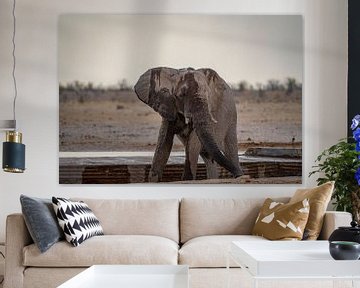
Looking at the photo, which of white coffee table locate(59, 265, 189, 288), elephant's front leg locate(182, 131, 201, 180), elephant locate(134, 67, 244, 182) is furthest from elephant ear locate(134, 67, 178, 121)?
white coffee table locate(59, 265, 189, 288)

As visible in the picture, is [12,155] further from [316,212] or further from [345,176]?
[345,176]

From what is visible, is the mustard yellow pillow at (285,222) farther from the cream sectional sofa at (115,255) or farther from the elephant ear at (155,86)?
the elephant ear at (155,86)

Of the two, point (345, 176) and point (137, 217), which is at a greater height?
point (345, 176)

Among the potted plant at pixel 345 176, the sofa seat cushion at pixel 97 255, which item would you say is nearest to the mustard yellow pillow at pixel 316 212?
the potted plant at pixel 345 176

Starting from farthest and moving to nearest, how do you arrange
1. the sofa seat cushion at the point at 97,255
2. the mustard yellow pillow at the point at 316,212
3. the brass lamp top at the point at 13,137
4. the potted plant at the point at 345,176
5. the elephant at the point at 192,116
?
the elephant at the point at 192,116 → the potted plant at the point at 345,176 → the mustard yellow pillow at the point at 316,212 → the brass lamp top at the point at 13,137 → the sofa seat cushion at the point at 97,255

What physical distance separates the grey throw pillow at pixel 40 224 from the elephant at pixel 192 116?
134cm

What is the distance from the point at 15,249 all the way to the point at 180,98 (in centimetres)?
194

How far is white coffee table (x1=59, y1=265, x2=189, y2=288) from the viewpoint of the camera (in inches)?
114

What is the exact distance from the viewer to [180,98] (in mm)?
5305

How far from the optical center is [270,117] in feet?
17.6

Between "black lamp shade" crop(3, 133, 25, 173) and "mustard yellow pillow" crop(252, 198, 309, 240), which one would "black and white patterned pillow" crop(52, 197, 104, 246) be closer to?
"black lamp shade" crop(3, 133, 25, 173)

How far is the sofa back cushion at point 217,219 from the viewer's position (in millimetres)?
4688

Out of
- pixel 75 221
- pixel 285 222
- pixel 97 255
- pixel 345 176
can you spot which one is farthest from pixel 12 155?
pixel 345 176

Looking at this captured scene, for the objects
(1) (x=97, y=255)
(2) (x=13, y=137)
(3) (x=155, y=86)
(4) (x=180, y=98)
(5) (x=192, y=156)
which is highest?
(3) (x=155, y=86)
